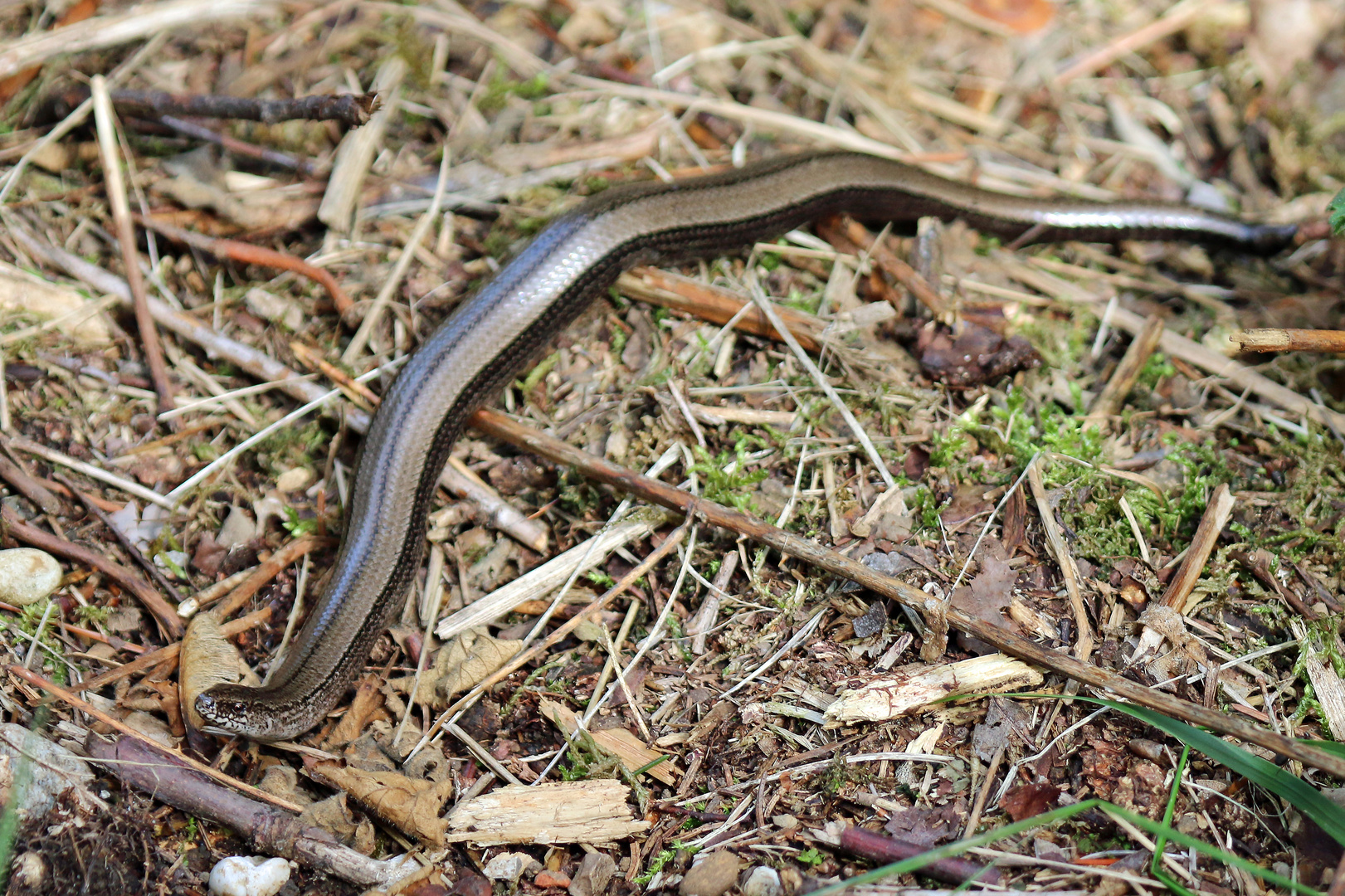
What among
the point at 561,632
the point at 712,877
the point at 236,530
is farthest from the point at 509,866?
the point at 236,530

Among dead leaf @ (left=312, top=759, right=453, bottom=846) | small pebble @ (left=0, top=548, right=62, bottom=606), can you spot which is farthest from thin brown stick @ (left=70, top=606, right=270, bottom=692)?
dead leaf @ (left=312, top=759, right=453, bottom=846)

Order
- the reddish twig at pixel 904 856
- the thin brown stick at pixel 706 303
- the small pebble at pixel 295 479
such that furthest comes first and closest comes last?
the thin brown stick at pixel 706 303
the small pebble at pixel 295 479
the reddish twig at pixel 904 856

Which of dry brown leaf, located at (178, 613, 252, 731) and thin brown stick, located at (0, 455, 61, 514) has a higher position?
thin brown stick, located at (0, 455, 61, 514)

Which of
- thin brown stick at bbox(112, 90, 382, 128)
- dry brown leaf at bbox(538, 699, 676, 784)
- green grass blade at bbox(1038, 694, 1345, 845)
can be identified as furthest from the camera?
thin brown stick at bbox(112, 90, 382, 128)

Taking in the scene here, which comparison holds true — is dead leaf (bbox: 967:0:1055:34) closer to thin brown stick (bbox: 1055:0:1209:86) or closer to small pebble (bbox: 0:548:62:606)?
thin brown stick (bbox: 1055:0:1209:86)

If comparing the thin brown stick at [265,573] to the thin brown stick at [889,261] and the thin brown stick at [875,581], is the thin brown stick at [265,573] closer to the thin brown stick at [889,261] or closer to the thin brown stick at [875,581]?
the thin brown stick at [875,581]

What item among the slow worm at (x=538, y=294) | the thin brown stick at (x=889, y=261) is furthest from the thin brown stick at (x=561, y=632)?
the thin brown stick at (x=889, y=261)
